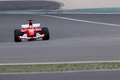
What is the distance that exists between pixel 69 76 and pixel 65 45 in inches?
192

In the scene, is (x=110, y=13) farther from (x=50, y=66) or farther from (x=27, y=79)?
(x=27, y=79)

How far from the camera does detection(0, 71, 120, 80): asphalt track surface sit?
9.70 metres

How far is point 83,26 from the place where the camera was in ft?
69.9

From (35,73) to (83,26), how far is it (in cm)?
1130

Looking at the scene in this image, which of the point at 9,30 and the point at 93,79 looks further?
the point at 9,30

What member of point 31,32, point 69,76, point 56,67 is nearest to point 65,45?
point 31,32

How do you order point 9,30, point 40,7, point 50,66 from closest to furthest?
point 50,66
point 9,30
point 40,7

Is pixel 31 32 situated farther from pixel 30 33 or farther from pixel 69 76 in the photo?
pixel 69 76

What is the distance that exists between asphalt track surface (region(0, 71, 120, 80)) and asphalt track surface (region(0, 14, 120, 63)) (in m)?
2.09

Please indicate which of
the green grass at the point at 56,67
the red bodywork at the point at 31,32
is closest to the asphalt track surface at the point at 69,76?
the green grass at the point at 56,67

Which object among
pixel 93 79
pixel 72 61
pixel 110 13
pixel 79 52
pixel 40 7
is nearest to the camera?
pixel 93 79

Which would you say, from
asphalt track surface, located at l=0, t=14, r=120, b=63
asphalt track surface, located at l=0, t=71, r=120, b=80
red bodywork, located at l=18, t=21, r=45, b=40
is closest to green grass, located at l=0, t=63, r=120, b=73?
asphalt track surface, located at l=0, t=71, r=120, b=80

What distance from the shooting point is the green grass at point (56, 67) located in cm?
1084

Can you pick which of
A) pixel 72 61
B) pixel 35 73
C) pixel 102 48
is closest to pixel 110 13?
pixel 102 48
